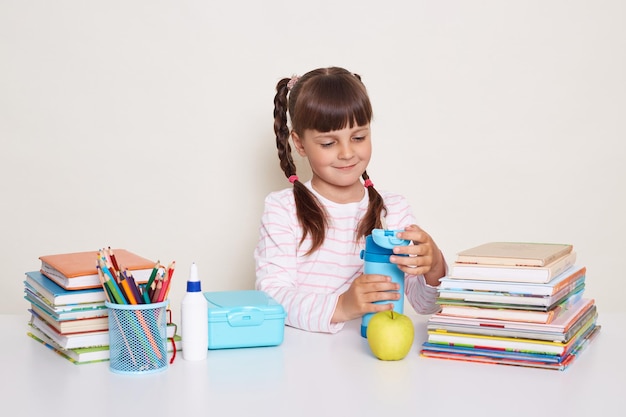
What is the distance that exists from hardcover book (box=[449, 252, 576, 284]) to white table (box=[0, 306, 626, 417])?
0.48 feet

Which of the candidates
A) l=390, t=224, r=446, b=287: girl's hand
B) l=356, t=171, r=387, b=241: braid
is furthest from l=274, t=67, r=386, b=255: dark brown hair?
l=390, t=224, r=446, b=287: girl's hand

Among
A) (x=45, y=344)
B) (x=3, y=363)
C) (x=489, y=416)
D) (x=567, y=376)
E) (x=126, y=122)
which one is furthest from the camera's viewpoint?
(x=126, y=122)

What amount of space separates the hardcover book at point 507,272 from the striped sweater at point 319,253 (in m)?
0.42

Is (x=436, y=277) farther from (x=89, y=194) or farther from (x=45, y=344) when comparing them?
(x=89, y=194)

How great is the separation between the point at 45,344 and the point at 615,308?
223 centimetres

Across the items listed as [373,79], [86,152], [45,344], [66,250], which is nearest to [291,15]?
[373,79]

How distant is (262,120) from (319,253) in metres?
0.82

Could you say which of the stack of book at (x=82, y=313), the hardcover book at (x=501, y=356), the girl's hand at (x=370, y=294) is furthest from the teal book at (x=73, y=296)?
the hardcover book at (x=501, y=356)

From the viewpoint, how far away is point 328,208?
1.92 m

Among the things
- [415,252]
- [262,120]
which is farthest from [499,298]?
[262,120]

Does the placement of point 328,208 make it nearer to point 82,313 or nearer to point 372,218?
point 372,218

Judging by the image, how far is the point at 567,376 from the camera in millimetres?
1165

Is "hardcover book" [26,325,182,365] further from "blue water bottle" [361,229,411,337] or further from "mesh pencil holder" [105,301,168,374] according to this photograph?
"blue water bottle" [361,229,411,337]

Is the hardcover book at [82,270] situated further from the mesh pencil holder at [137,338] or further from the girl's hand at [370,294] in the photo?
the girl's hand at [370,294]
